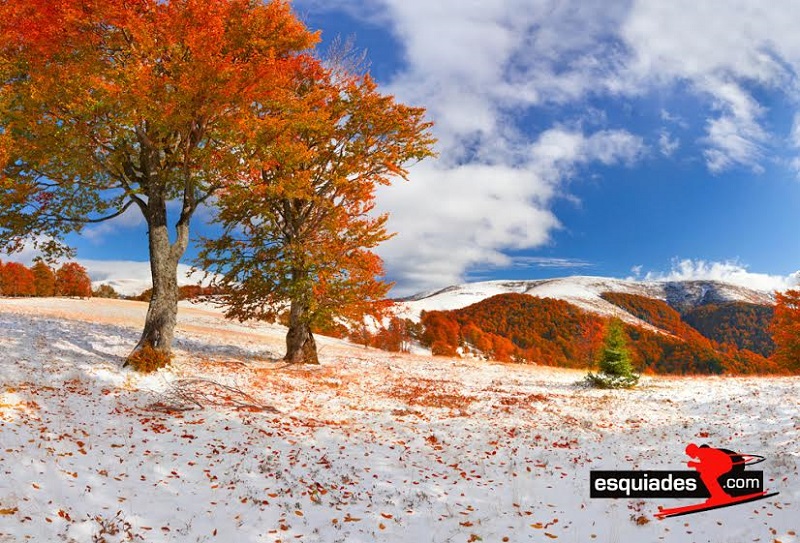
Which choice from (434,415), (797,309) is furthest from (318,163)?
(797,309)

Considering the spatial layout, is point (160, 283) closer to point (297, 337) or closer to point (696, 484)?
point (297, 337)

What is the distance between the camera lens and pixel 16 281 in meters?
94.4

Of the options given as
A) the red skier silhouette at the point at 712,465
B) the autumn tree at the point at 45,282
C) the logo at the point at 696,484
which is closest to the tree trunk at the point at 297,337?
the logo at the point at 696,484

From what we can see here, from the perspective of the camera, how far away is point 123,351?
1839 cm

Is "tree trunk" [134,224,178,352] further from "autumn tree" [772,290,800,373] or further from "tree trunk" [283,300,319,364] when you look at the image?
"autumn tree" [772,290,800,373]

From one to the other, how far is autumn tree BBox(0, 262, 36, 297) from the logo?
113628mm

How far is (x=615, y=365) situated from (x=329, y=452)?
17.5 metres

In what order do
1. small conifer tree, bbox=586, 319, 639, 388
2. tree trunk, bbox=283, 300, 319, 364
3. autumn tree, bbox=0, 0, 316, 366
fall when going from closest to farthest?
autumn tree, bbox=0, 0, 316, 366
tree trunk, bbox=283, 300, 319, 364
small conifer tree, bbox=586, 319, 639, 388

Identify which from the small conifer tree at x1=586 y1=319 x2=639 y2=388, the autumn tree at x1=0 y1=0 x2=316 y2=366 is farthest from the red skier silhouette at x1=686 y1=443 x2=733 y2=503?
the autumn tree at x1=0 y1=0 x2=316 y2=366

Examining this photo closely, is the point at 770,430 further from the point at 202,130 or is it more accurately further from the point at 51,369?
the point at 51,369

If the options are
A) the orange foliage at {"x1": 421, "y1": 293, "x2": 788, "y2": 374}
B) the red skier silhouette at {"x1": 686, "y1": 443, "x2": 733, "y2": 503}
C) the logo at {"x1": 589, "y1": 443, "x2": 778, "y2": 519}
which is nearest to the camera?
the logo at {"x1": 589, "y1": 443, "x2": 778, "y2": 519}

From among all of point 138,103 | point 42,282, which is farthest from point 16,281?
point 138,103

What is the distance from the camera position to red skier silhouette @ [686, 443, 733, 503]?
8.83 metres

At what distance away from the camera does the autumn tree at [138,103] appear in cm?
1381
